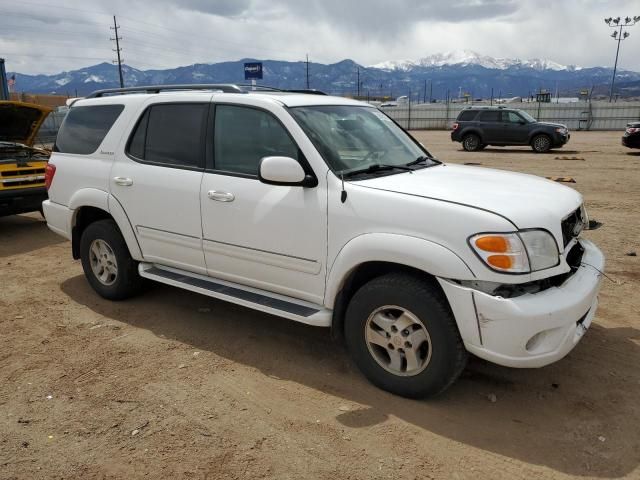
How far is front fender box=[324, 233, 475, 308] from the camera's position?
→ 297 centimetres

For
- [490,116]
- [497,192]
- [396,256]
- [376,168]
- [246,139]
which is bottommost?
[396,256]

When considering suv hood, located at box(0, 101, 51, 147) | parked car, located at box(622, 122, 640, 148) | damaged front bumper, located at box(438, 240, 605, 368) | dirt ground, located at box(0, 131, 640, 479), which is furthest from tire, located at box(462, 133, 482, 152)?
damaged front bumper, located at box(438, 240, 605, 368)

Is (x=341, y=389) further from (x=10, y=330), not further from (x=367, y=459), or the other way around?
(x=10, y=330)

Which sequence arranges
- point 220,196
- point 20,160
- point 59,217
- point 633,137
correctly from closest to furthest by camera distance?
point 220,196 < point 59,217 < point 20,160 < point 633,137

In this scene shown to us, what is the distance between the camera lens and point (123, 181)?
4.61 m

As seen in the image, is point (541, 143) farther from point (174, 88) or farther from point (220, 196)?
point (220, 196)

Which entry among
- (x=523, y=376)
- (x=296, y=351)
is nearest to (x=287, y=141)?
(x=296, y=351)

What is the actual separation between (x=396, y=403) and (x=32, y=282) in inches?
180

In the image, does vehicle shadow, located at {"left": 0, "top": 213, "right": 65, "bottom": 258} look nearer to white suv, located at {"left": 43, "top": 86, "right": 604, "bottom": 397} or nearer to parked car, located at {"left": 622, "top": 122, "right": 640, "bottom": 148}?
white suv, located at {"left": 43, "top": 86, "right": 604, "bottom": 397}

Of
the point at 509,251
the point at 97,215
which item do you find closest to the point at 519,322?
the point at 509,251

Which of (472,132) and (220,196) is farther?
(472,132)

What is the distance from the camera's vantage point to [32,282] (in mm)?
5938

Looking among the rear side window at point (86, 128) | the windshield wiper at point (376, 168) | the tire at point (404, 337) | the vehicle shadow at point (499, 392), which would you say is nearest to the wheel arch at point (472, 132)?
the vehicle shadow at point (499, 392)

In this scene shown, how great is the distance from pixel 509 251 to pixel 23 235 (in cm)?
790
